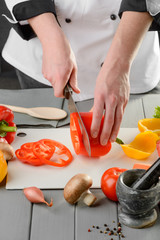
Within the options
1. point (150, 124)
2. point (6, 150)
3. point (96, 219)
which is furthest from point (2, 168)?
point (150, 124)

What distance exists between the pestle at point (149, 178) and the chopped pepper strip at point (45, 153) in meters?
0.31

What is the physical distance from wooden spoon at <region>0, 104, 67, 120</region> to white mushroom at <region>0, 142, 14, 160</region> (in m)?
0.25

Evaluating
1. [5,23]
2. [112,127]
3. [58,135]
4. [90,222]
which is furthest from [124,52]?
[5,23]

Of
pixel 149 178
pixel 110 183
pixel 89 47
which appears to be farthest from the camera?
pixel 89 47

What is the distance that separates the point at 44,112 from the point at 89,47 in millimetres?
325

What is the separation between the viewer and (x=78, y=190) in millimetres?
1029

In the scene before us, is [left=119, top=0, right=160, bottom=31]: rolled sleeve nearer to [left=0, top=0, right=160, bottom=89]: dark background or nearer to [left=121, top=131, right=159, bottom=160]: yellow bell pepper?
[left=121, top=131, right=159, bottom=160]: yellow bell pepper

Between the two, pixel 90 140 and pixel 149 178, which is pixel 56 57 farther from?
pixel 149 178

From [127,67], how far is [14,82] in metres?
1.41

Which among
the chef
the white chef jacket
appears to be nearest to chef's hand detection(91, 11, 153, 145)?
the chef

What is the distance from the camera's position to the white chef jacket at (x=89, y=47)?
1.49 meters

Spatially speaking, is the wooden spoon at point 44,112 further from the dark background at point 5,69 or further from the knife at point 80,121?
the dark background at point 5,69

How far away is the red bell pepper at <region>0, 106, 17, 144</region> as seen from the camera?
127 cm

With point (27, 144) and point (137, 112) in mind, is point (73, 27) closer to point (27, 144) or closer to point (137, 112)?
point (137, 112)
